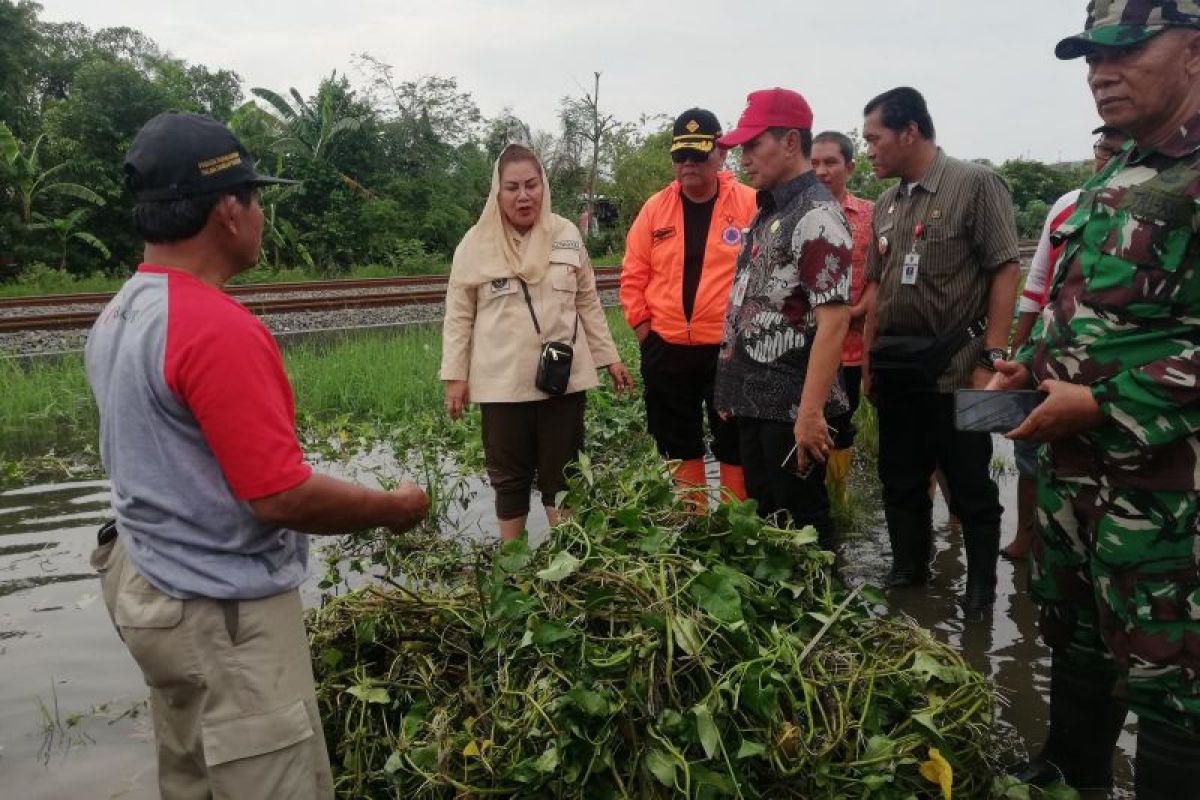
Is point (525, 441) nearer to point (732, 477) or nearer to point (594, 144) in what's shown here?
point (732, 477)

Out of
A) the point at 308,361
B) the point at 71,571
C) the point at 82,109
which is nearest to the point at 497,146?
the point at 82,109

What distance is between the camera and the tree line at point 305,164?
20.8 meters

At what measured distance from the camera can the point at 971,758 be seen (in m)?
2.25

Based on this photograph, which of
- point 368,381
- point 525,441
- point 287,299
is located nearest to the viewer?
point 525,441

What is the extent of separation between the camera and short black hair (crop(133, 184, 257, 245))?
5.87 feet

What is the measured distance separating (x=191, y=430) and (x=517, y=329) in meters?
2.22

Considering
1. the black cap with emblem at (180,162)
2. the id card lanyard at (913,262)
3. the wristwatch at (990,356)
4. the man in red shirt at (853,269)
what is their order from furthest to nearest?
the man in red shirt at (853,269), the id card lanyard at (913,262), the wristwatch at (990,356), the black cap with emblem at (180,162)

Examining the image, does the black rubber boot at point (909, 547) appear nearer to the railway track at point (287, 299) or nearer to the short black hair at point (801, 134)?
the short black hair at point (801, 134)

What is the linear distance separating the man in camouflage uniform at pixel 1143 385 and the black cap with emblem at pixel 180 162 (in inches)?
74.1

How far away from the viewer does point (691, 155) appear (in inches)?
163

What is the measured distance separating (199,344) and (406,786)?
4.11 feet

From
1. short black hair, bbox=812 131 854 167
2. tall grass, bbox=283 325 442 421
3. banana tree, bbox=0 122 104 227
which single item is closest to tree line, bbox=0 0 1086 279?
banana tree, bbox=0 122 104 227

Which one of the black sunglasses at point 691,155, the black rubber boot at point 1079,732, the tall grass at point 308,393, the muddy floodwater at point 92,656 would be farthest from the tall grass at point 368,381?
the black rubber boot at point 1079,732

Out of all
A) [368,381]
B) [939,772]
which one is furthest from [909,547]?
[368,381]
